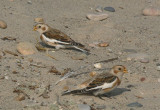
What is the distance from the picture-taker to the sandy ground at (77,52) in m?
5.35

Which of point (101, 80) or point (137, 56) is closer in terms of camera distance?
point (101, 80)

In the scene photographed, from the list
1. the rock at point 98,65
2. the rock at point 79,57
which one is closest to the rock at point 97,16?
the rock at point 79,57

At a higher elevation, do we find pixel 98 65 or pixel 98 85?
pixel 98 85


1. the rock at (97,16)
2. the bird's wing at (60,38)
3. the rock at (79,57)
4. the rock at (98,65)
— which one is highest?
the rock at (98,65)

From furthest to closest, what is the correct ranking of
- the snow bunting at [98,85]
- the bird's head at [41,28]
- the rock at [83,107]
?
the bird's head at [41,28] < the snow bunting at [98,85] < the rock at [83,107]

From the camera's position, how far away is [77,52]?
7523 millimetres

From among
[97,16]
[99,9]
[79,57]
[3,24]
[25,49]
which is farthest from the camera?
[99,9]

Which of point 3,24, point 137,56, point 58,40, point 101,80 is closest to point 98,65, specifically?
point 137,56

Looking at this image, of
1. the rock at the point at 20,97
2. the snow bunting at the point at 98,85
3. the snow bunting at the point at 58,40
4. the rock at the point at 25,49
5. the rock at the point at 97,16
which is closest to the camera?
the rock at the point at 20,97

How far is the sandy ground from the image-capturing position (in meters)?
5.35

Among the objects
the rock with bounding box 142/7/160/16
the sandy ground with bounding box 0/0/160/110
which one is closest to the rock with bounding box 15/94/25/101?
the sandy ground with bounding box 0/0/160/110

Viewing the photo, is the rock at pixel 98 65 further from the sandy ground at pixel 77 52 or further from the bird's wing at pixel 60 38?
the bird's wing at pixel 60 38

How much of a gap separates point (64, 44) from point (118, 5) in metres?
3.42

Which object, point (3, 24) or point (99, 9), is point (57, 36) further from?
point (99, 9)
